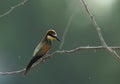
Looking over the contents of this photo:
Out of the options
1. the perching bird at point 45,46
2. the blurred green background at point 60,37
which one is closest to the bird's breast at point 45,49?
the perching bird at point 45,46

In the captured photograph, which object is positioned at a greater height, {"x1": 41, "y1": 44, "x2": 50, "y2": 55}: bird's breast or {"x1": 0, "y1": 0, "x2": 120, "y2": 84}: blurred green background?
{"x1": 41, "y1": 44, "x2": 50, "y2": 55}: bird's breast

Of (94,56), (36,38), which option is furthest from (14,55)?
(94,56)

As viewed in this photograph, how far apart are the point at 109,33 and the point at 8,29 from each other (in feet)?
6.54

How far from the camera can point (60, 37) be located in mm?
13500

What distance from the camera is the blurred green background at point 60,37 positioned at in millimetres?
13609

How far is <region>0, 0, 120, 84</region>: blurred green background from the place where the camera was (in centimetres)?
1361

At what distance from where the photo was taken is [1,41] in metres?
14.6

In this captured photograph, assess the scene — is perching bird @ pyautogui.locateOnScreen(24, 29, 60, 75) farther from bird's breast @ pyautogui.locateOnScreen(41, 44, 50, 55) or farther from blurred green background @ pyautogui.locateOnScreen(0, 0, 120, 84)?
blurred green background @ pyautogui.locateOnScreen(0, 0, 120, 84)

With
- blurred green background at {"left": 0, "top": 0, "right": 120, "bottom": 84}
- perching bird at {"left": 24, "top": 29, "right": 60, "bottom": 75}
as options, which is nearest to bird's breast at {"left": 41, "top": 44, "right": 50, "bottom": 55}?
perching bird at {"left": 24, "top": 29, "right": 60, "bottom": 75}

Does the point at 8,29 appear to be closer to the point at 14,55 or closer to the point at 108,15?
the point at 14,55

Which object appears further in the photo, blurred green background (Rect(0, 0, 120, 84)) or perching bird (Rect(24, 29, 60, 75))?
blurred green background (Rect(0, 0, 120, 84))

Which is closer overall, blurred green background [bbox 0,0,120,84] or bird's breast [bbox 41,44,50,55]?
bird's breast [bbox 41,44,50,55]

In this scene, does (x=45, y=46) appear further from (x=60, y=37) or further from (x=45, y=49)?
(x=60, y=37)

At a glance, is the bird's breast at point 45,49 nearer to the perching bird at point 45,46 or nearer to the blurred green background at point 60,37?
the perching bird at point 45,46
